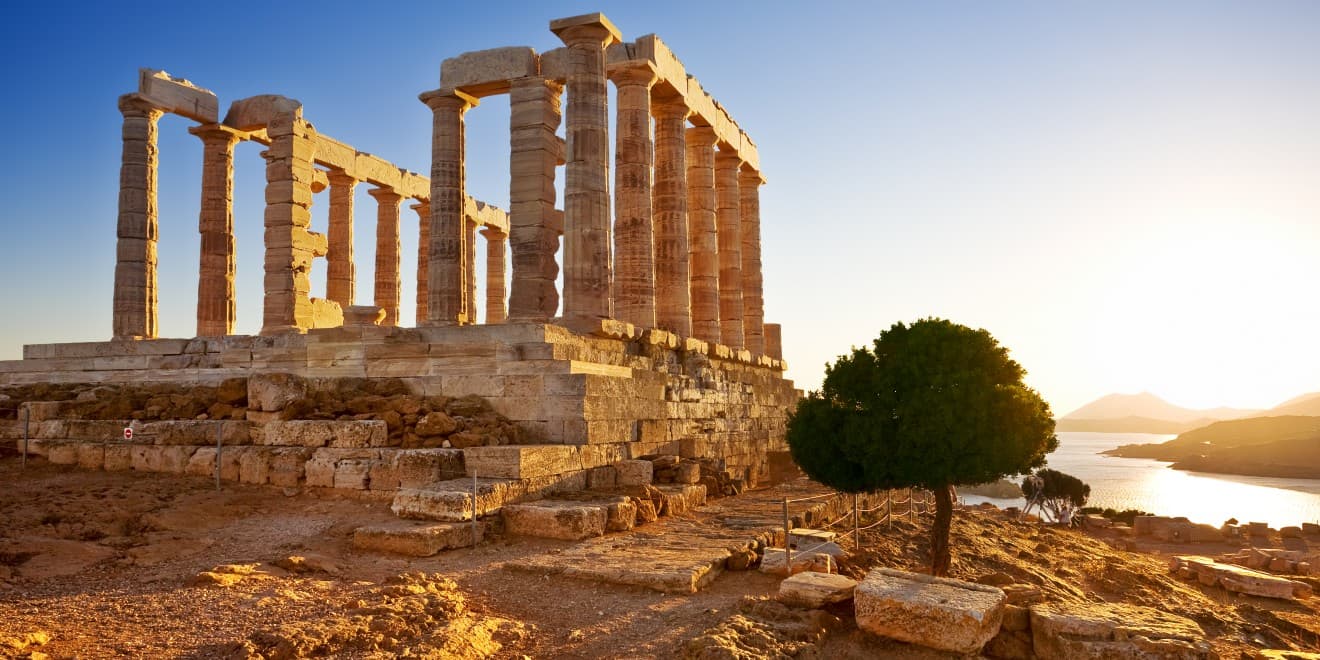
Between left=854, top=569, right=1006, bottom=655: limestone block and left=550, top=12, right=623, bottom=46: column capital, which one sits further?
left=550, top=12, right=623, bottom=46: column capital

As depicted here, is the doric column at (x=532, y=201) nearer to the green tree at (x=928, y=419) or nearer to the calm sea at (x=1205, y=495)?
the green tree at (x=928, y=419)

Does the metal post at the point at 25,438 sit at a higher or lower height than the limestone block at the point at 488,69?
lower

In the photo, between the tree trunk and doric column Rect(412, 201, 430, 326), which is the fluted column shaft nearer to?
the tree trunk

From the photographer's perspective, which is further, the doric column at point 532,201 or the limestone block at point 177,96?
the limestone block at point 177,96

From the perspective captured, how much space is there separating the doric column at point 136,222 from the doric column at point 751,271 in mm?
17207

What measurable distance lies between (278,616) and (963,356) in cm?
1074

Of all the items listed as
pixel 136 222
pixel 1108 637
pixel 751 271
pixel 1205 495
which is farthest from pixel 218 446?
pixel 1205 495

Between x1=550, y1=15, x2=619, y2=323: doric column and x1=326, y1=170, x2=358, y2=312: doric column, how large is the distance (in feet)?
35.6

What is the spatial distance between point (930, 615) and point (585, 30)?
14887 mm

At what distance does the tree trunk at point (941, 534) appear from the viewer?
44.8ft

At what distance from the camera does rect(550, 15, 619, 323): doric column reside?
19.0 metres

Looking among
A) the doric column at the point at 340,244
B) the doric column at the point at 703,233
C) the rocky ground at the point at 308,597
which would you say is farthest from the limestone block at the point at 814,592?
the doric column at the point at 340,244

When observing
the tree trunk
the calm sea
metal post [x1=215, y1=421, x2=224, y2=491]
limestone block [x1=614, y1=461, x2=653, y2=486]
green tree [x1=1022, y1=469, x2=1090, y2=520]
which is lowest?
the calm sea

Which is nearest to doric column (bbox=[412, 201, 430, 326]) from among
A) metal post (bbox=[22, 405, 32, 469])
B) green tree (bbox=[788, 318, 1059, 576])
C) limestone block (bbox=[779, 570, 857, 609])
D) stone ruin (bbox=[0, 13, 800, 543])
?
stone ruin (bbox=[0, 13, 800, 543])
